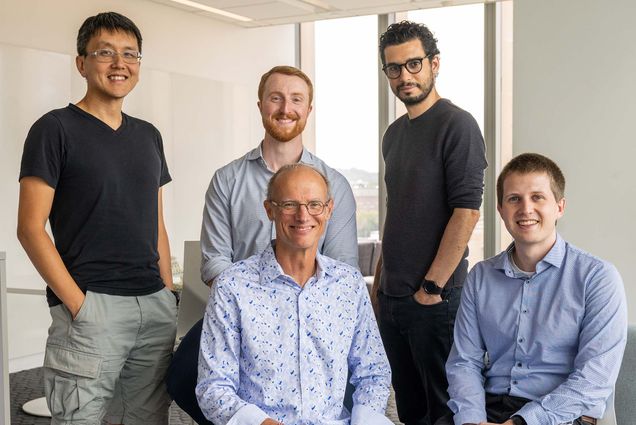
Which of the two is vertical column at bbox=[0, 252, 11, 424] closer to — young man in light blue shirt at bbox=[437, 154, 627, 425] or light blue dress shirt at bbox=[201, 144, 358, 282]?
light blue dress shirt at bbox=[201, 144, 358, 282]

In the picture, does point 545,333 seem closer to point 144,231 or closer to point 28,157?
point 144,231

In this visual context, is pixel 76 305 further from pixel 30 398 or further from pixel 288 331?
pixel 30 398

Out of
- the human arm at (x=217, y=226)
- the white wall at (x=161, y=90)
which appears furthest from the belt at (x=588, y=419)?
the white wall at (x=161, y=90)

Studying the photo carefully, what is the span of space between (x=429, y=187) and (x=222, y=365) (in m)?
0.98

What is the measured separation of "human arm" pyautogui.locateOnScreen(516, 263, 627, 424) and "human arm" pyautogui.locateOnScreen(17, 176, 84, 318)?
137 cm

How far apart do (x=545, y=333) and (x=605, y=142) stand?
1054mm

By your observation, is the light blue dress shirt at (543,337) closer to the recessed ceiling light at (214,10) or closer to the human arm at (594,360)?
the human arm at (594,360)

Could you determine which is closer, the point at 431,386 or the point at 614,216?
the point at 431,386

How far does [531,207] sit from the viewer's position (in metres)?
2.14

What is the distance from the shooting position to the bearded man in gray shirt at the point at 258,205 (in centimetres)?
248

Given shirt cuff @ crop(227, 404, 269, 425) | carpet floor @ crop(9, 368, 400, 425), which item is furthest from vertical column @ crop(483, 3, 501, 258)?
shirt cuff @ crop(227, 404, 269, 425)

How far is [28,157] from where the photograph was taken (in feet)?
7.76

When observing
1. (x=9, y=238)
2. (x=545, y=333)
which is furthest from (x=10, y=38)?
(x=545, y=333)

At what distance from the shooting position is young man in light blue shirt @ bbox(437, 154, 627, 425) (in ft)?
6.80
